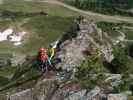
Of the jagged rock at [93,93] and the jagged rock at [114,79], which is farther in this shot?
the jagged rock at [114,79]

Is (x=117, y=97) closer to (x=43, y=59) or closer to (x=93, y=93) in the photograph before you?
(x=93, y=93)

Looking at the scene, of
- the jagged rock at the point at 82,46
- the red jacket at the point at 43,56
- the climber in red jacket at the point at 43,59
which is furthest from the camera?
→ the jagged rock at the point at 82,46

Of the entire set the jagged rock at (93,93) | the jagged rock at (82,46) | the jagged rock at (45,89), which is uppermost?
the jagged rock at (82,46)

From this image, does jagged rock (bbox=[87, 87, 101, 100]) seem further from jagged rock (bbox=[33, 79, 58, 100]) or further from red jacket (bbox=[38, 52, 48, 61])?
red jacket (bbox=[38, 52, 48, 61])

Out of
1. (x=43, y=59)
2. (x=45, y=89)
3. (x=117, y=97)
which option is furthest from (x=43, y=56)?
(x=117, y=97)

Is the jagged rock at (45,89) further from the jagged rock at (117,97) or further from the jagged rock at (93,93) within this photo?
the jagged rock at (117,97)

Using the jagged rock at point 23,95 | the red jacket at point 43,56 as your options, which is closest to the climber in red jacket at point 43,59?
the red jacket at point 43,56

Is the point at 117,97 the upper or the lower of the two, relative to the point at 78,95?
upper

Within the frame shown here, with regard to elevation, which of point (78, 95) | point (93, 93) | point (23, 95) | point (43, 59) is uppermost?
point (43, 59)

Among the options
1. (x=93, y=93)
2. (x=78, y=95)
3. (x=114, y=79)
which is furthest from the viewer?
(x=114, y=79)

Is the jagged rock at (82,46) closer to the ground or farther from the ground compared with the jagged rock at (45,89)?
farther from the ground

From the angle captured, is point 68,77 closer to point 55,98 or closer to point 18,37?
point 55,98

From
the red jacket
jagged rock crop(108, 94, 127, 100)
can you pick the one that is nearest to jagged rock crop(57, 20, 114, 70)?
the red jacket
